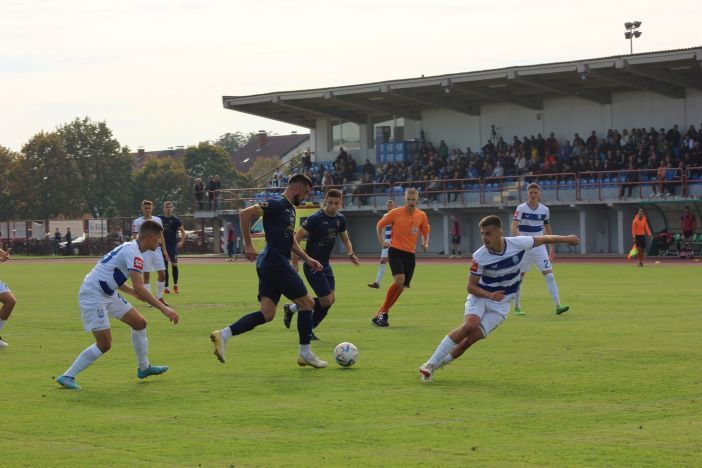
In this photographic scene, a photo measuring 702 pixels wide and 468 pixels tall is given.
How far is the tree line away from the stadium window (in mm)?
39519

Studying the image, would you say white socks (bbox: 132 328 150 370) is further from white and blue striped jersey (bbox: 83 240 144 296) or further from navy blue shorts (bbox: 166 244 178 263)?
navy blue shorts (bbox: 166 244 178 263)

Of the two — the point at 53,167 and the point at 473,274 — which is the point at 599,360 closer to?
the point at 473,274

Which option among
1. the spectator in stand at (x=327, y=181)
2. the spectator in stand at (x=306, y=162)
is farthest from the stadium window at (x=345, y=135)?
the spectator in stand at (x=327, y=181)

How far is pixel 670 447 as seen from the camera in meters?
8.24

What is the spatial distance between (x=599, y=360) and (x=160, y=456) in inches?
256

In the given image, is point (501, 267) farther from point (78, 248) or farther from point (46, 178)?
point (46, 178)

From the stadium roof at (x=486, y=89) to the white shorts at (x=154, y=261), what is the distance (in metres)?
29.3

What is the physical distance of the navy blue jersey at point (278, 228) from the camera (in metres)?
13.1

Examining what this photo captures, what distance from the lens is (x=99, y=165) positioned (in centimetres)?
10775

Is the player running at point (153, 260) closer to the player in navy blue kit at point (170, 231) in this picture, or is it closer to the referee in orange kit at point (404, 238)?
the player in navy blue kit at point (170, 231)

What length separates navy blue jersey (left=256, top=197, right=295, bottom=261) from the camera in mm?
13070

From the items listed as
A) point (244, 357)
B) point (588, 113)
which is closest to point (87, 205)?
point (588, 113)

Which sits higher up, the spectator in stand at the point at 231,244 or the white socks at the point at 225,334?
the white socks at the point at 225,334

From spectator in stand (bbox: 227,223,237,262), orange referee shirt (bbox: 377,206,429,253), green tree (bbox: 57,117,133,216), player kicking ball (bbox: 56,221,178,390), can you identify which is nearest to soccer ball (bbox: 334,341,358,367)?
player kicking ball (bbox: 56,221,178,390)
